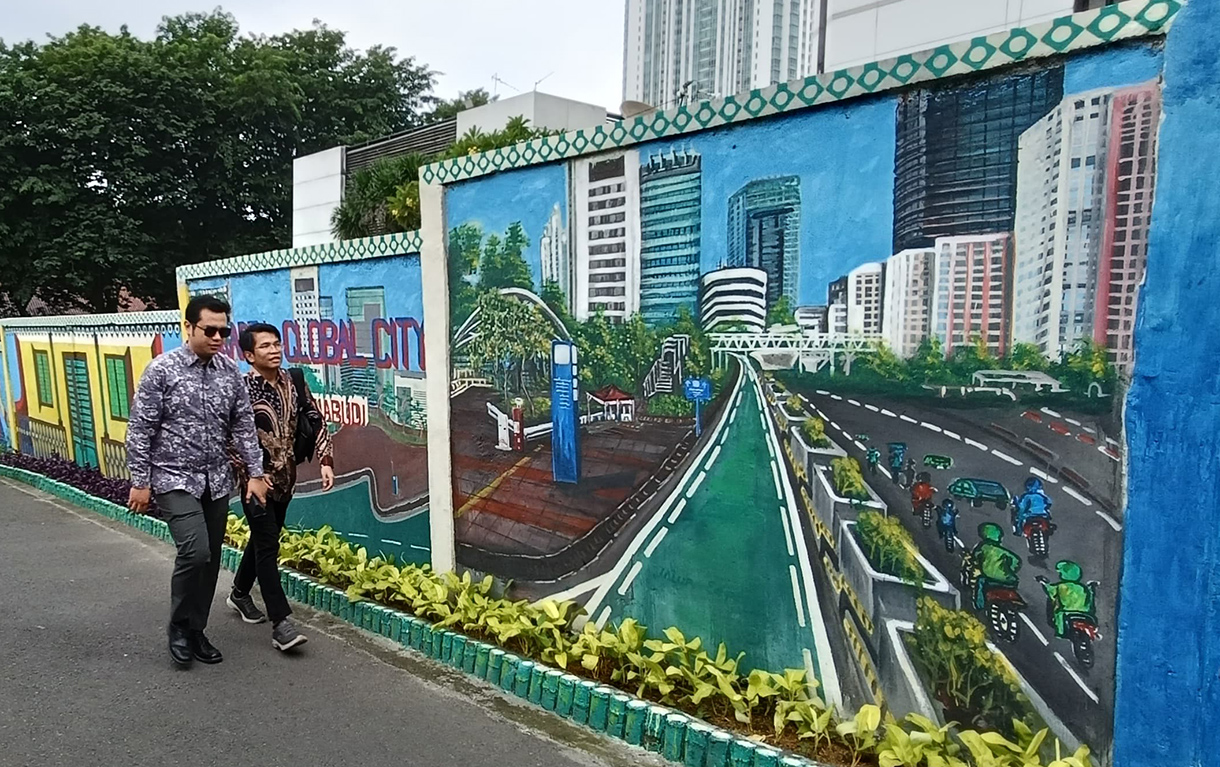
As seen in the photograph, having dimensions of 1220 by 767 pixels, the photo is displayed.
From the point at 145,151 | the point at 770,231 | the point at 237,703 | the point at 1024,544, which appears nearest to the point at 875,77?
the point at 770,231

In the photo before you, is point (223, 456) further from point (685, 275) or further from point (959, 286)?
point (959, 286)

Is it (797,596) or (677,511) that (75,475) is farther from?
(797,596)

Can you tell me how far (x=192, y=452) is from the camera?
385cm

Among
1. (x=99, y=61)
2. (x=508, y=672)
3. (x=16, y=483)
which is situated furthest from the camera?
(x=99, y=61)

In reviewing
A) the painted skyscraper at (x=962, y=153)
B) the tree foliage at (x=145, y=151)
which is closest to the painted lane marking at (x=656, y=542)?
the painted skyscraper at (x=962, y=153)

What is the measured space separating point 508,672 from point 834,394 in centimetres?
192

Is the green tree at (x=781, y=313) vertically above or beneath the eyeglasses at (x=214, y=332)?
above

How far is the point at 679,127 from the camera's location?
341 centimetres

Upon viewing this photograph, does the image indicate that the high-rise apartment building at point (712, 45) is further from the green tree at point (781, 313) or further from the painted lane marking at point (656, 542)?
the painted lane marking at point (656, 542)

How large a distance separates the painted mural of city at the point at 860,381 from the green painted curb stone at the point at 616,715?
446mm

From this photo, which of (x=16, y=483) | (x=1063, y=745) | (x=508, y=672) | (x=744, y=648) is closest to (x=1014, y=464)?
(x=1063, y=745)

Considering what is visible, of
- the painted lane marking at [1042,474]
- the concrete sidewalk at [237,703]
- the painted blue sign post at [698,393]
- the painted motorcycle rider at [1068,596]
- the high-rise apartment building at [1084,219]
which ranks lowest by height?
the concrete sidewalk at [237,703]

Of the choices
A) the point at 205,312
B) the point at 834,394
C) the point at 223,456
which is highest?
the point at 205,312

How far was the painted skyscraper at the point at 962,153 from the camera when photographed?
2580 mm
